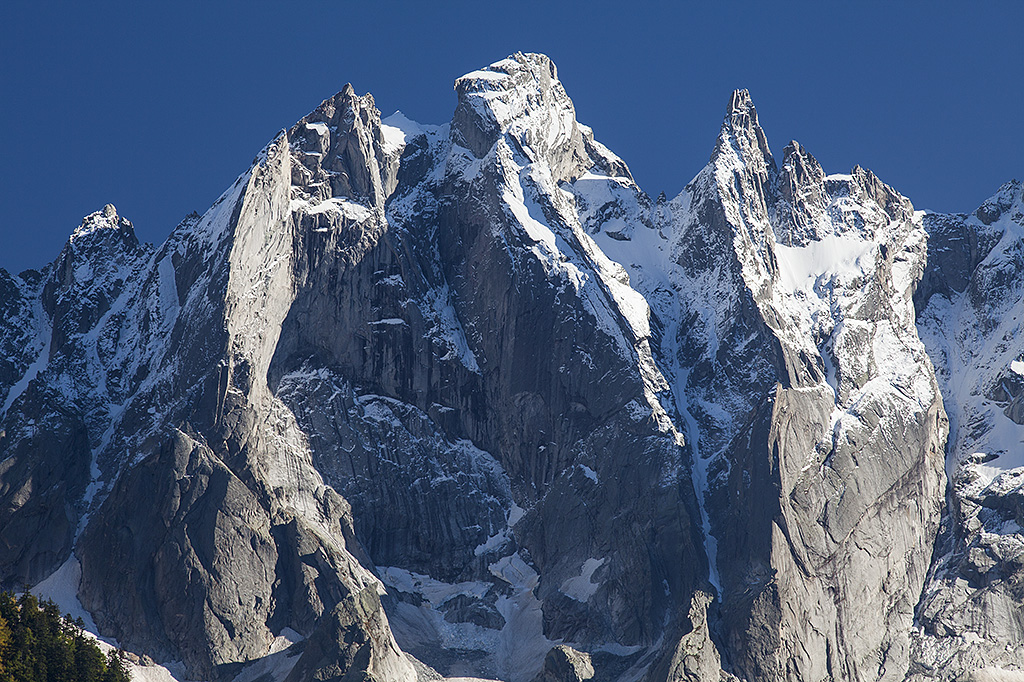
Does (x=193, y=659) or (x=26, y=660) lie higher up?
(x=193, y=659)

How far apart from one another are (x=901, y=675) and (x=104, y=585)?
96950 mm

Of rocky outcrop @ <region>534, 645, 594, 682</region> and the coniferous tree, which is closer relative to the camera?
the coniferous tree

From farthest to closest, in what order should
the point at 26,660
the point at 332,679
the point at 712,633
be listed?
the point at 712,633, the point at 332,679, the point at 26,660

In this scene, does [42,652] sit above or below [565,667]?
below

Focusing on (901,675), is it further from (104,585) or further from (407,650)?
(104,585)

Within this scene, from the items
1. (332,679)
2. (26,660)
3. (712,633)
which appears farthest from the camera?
(712,633)

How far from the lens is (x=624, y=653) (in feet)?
644

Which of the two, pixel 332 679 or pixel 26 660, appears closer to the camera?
pixel 26 660

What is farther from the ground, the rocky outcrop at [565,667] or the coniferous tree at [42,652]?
the rocky outcrop at [565,667]

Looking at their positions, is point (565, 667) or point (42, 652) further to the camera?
point (565, 667)

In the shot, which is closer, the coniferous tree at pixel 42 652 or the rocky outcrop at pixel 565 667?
the coniferous tree at pixel 42 652

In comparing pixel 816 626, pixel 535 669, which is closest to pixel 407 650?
pixel 535 669

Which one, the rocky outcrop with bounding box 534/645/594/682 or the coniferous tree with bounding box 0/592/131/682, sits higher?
the rocky outcrop with bounding box 534/645/594/682

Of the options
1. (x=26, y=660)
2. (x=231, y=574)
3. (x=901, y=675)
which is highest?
(x=231, y=574)
